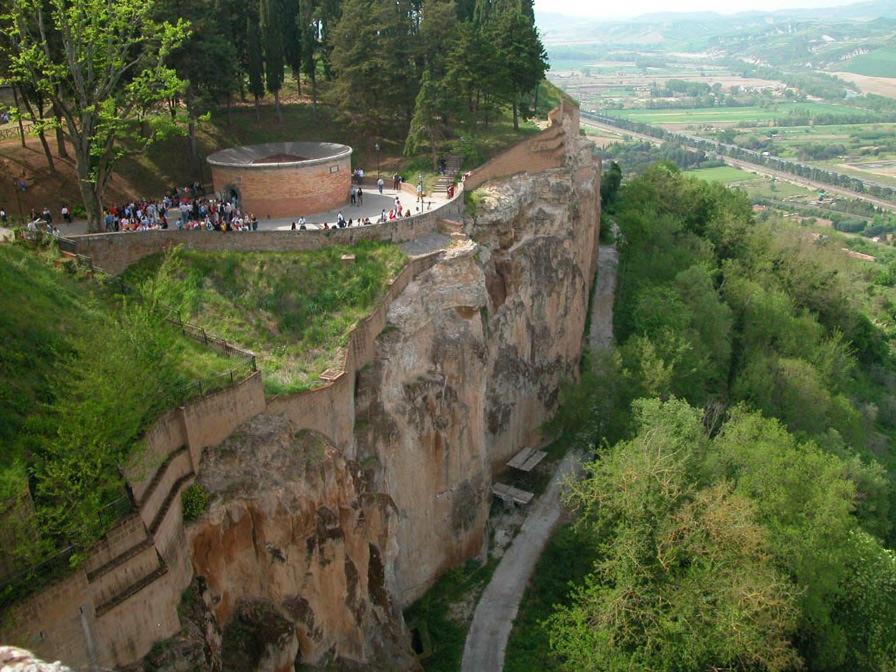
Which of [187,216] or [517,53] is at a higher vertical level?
[517,53]

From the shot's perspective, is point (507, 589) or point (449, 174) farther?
point (449, 174)

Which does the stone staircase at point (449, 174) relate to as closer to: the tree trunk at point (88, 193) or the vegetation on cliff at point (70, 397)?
the tree trunk at point (88, 193)

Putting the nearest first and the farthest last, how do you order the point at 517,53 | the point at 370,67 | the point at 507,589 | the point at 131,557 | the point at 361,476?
the point at 131,557 < the point at 361,476 < the point at 507,589 < the point at 370,67 < the point at 517,53

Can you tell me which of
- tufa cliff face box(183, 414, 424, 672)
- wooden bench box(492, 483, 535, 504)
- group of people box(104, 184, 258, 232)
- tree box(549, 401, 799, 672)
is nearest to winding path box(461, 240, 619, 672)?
wooden bench box(492, 483, 535, 504)

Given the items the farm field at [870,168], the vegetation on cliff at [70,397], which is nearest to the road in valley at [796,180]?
the farm field at [870,168]

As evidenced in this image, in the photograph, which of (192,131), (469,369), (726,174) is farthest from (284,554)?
(726,174)

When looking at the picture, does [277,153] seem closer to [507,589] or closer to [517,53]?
[517,53]

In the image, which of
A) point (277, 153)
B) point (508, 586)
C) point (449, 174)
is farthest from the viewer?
point (449, 174)
